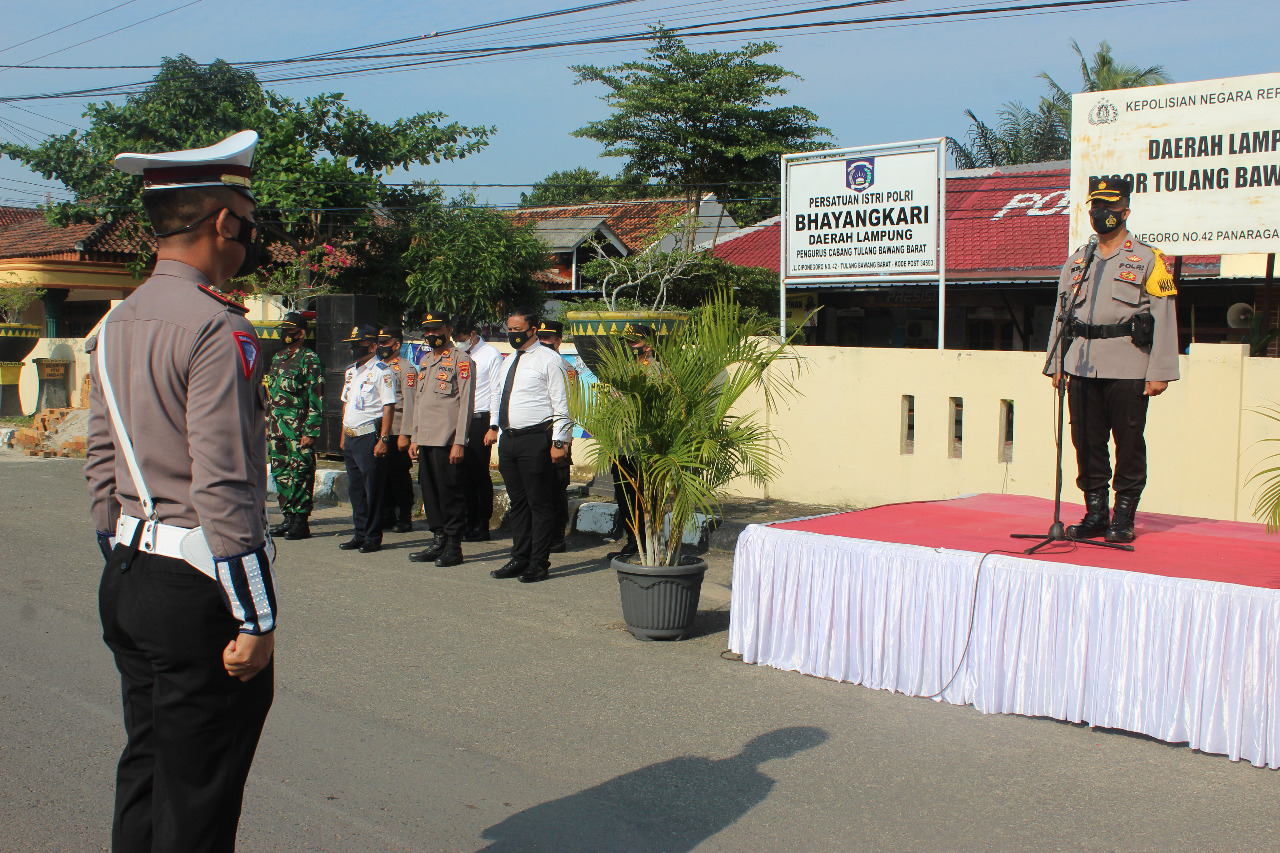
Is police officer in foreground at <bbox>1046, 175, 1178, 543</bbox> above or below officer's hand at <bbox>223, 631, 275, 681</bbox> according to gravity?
above

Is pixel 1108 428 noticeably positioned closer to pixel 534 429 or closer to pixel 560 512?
pixel 534 429

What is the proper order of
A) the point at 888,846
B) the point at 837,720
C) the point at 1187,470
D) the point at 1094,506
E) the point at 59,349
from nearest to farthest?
the point at 888,846, the point at 837,720, the point at 1094,506, the point at 1187,470, the point at 59,349

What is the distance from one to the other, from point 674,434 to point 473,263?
707 inches

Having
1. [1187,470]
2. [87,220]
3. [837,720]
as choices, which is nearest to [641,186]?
[87,220]

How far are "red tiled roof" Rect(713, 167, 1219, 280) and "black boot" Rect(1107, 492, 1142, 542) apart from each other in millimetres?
11700

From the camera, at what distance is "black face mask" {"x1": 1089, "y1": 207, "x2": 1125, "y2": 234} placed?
5344 mm

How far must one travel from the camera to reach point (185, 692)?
2.38 m

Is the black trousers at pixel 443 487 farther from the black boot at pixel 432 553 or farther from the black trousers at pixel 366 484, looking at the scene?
the black trousers at pixel 366 484

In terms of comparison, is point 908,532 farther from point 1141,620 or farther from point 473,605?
point 473,605

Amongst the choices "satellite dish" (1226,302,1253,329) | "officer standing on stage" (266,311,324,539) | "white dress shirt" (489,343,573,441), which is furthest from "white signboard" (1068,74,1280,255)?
"satellite dish" (1226,302,1253,329)

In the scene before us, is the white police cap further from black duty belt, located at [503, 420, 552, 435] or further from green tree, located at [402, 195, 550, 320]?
green tree, located at [402, 195, 550, 320]

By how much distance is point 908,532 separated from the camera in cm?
563

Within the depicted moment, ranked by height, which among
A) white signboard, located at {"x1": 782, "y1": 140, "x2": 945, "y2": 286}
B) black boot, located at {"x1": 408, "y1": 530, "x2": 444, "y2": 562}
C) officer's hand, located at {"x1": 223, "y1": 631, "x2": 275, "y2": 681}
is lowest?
black boot, located at {"x1": 408, "y1": 530, "x2": 444, "y2": 562}

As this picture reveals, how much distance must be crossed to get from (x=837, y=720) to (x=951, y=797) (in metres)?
0.91
